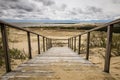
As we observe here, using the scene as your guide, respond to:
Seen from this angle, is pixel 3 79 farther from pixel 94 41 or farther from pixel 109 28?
pixel 94 41

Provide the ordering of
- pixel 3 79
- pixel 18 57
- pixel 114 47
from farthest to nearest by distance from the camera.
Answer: pixel 114 47 < pixel 18 57 < pixel 3 79

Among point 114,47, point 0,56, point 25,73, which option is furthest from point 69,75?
point 114,47

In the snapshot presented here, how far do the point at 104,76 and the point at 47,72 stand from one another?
942 mm

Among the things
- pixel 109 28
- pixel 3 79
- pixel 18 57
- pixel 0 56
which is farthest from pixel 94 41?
pixel 3 79

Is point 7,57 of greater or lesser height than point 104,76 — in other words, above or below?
above

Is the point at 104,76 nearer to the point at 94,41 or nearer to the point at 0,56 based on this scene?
the point at 0,56

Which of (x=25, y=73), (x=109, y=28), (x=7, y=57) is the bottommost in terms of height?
(x=25, y=73)

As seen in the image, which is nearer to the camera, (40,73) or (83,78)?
(83,78)

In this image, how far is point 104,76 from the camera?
2.56m

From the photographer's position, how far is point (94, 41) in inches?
417

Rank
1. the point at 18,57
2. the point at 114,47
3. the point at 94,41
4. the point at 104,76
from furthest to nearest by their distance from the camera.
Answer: the point at 94,41 < the point at 114,47 < the point at 18,57 < the point at 104,76

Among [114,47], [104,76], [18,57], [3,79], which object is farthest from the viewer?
[114,47]

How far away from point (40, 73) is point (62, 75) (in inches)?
15.0

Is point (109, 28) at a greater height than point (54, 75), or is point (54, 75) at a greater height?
point (109, 28)
